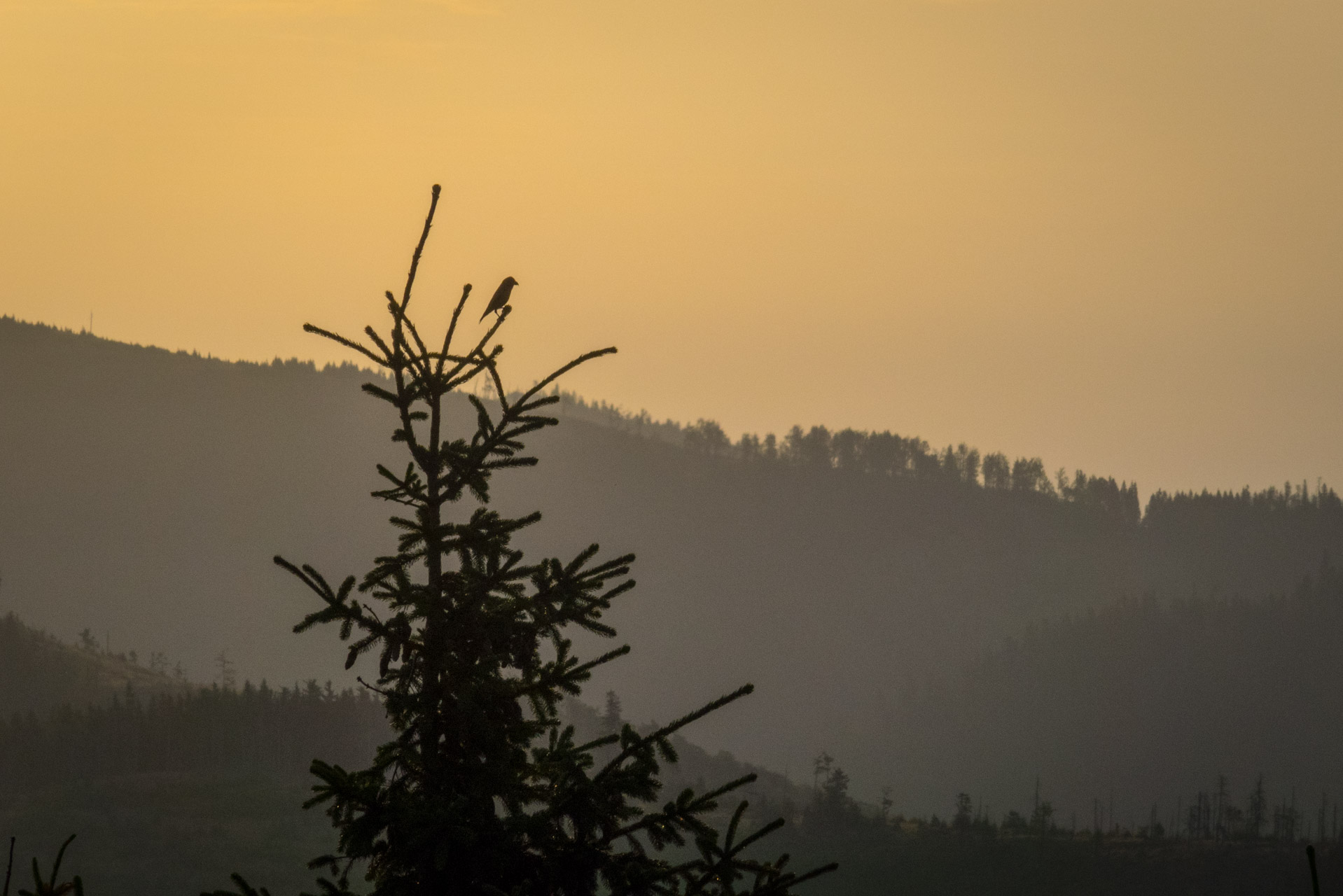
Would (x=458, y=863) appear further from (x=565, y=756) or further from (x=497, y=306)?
(x=497, y=306)

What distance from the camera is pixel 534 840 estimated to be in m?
14.6

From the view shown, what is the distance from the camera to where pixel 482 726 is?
15000mm

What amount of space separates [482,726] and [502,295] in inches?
154

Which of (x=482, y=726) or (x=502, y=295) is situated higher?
(x=502, y=295)

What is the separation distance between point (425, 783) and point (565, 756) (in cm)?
132

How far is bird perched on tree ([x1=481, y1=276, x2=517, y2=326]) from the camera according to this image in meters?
14.7

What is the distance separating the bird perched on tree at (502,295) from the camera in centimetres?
1471

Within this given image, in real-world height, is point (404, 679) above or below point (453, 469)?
below

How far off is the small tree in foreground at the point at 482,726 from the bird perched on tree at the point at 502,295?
1.05 ft

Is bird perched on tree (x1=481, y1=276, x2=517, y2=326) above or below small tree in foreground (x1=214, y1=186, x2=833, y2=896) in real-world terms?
above

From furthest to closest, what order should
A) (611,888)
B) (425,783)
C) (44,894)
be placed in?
(425,783)
(611,888)
(44,894)

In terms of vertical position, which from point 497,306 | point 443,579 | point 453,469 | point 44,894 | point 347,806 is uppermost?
point 497,306

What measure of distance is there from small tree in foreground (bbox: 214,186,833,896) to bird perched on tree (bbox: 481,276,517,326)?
0.32 metres

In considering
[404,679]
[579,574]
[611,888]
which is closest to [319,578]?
[404,679]
